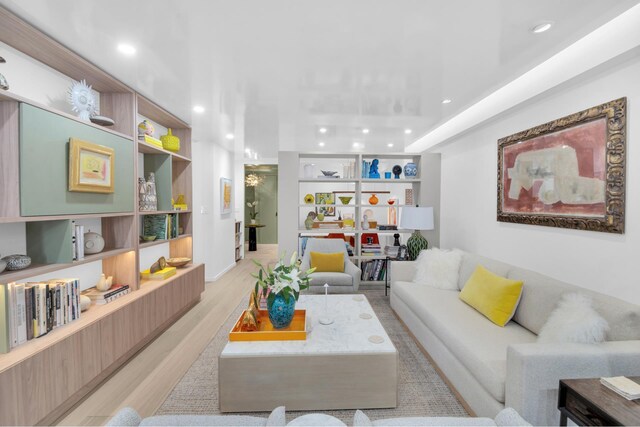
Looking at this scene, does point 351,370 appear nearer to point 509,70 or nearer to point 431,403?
point 431,403

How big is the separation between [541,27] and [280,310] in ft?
7.97

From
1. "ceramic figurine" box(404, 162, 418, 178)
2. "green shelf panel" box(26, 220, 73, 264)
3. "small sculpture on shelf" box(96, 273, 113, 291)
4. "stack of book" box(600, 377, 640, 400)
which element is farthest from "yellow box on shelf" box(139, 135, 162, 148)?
"stack of book" box(600, 377, 640, 400)

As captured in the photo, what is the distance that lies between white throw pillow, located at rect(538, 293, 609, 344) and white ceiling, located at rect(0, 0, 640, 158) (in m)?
1.64

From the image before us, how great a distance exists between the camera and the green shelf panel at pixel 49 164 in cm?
171

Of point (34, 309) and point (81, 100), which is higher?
point (81, 100)

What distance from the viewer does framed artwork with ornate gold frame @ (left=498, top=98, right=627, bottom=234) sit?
1.89 meters

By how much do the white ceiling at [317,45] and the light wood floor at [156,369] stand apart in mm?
2419

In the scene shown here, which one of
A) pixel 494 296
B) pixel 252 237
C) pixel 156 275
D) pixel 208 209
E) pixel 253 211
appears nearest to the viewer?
pixel 494 296

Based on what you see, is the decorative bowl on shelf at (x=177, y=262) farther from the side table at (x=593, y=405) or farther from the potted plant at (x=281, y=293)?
the side table at (x=593, y=405)

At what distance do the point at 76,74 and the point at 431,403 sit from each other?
3581mm

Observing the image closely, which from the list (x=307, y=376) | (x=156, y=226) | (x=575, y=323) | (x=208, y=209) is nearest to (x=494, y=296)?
(x=575, y=323)

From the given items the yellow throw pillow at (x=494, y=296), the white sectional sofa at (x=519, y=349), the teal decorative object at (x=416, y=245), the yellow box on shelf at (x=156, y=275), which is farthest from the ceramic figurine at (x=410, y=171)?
the yellow box on shelf at (x=156, y=275)

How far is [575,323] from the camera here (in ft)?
5.16

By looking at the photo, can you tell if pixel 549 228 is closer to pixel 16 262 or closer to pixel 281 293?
pixel 281 293
